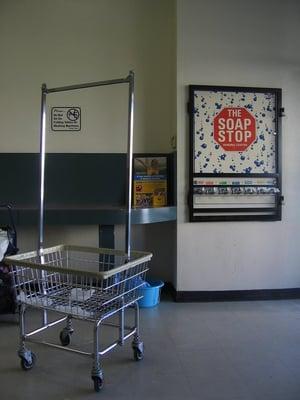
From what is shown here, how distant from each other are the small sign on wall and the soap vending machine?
1176mm

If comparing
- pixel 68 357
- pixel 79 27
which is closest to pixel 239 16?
pixel 79 27

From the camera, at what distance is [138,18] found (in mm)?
3766

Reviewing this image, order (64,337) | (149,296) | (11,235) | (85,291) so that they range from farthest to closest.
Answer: (149,296) < (11,235) < (64,337) < (85,291)

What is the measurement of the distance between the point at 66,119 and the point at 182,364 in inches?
103

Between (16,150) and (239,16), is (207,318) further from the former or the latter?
(239,16)

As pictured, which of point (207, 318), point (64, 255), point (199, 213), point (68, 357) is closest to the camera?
point (68, 357)

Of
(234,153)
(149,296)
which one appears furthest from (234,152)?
(149,296)

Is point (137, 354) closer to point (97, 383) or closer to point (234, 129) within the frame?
point (97, 383)

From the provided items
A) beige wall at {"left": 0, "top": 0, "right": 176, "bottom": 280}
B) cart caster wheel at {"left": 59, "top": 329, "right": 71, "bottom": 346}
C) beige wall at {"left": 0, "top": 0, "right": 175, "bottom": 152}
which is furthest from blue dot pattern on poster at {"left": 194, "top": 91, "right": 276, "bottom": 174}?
cart caster wheel at {"left": 59, "top": 329, "right": 71, "bottom": 346}

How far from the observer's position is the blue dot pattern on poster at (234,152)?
345cm

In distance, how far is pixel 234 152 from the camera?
3.49 m

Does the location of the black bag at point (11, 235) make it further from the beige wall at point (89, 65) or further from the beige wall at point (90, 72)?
the beige wall at point (89, 65)

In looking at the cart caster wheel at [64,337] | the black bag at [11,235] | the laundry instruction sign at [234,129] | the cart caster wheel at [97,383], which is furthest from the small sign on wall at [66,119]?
the cart caster wheel at [97,383]

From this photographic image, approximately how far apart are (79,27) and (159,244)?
7.88ft
